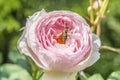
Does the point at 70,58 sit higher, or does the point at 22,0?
the point at 22,0

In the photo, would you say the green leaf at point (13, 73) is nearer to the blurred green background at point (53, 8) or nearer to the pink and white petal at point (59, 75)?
the pink and white petal at point (59, 75)

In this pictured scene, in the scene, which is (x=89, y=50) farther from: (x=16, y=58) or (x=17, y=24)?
(x=17, y=24)

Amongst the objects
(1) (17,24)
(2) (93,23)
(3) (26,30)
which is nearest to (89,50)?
(3) (26,30)

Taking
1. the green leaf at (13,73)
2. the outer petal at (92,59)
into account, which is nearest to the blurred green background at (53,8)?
the green leaf at (13,73)

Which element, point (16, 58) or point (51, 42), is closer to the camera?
point (51, 42)

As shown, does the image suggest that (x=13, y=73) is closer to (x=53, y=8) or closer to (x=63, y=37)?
(x=63, y=37)

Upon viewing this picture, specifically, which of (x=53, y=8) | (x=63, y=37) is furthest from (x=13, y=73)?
(x=53, y=8)

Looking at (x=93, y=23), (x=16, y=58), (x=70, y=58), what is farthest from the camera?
(x=16, y=58)
